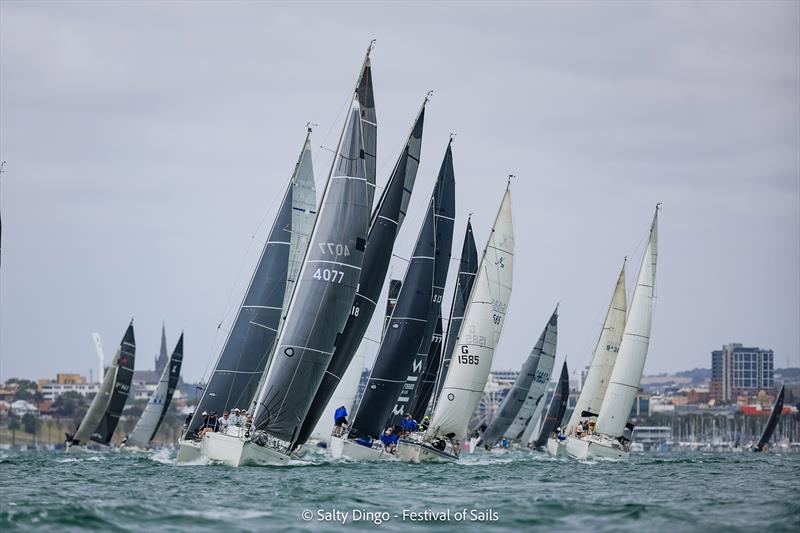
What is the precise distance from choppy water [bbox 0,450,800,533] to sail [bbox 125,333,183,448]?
29.7m

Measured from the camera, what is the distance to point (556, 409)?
77.7m

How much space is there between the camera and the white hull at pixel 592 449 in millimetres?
49062

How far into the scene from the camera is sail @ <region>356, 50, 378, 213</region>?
34.4 m

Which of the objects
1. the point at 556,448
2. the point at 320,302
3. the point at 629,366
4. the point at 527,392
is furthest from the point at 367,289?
the point at 527,392

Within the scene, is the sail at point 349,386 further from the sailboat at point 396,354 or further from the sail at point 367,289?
the sail at point 367,289

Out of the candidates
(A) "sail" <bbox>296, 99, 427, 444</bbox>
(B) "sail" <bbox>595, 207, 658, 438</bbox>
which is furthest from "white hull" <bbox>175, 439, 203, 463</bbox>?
(B) "sail" <bbox>595, 207, 658, 438</bbox>

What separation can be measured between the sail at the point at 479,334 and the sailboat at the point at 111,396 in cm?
3036

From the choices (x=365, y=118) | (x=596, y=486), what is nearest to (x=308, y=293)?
(x=365, y=118)

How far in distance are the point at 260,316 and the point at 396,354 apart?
14.3ft

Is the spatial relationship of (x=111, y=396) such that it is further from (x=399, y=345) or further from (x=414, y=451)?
(x=414, y=451)

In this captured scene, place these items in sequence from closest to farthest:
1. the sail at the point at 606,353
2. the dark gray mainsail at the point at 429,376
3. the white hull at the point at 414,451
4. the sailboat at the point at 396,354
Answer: the white hull at the point at 414,451 < the sailboat at the point at 396,354 < the dark gray mainsail at the point at 429,376 < the sail at the point at 606,353

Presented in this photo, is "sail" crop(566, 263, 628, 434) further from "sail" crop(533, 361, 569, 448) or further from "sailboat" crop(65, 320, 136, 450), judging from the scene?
"sailboat" crop(65, 320, 136, 450)

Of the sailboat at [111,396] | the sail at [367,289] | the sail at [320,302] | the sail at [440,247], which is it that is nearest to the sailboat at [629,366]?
the sail at [440,247]

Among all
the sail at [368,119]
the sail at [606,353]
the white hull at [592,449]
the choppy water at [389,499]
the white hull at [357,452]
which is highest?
the sail at [368,119]
